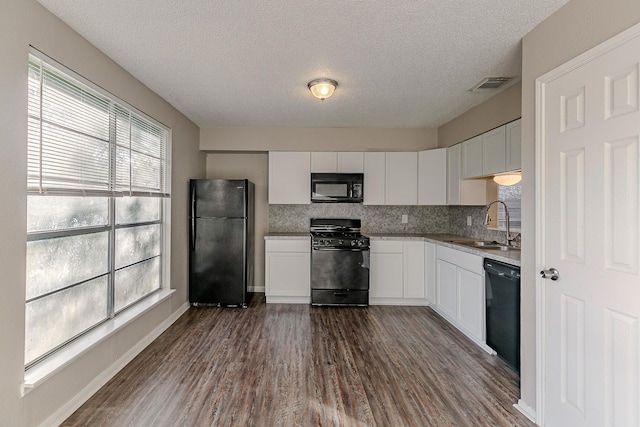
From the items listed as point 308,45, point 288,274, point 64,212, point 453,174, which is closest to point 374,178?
point 453,174

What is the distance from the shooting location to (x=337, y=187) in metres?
4.58

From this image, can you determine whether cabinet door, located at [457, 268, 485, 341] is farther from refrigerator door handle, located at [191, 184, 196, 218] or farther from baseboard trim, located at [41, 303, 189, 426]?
refrigerator door handle, located at [191, 184, 196, 218]

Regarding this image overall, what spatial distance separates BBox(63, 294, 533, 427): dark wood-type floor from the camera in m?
2.03

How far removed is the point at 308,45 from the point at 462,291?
2.70 metres

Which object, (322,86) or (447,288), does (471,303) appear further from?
(322,86)

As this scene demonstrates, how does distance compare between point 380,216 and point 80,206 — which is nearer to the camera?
point 80,206

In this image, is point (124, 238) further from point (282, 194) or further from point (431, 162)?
point (431, 162)

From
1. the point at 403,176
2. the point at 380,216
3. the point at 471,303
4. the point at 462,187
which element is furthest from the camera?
the point at 380,216

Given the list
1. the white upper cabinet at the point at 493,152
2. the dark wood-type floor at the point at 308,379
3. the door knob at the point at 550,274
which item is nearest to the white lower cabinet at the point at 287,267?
the dark wood-type floor at the point at 308,379

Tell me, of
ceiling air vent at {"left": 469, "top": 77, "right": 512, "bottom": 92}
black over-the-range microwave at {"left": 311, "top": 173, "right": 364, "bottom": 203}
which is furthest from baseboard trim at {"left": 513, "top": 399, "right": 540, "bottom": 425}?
black over-the-range microwave at {"left": 311, "top": 173, "right": 364, "bottom": 203}

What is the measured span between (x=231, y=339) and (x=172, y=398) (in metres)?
1.00

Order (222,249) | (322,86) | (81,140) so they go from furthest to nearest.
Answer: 1. (222,249)
2. (322,86)
3. (81,140)

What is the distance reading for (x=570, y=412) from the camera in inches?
69.8

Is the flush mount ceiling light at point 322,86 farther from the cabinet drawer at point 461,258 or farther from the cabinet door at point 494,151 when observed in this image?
the cabinet drawer at point 461,258
